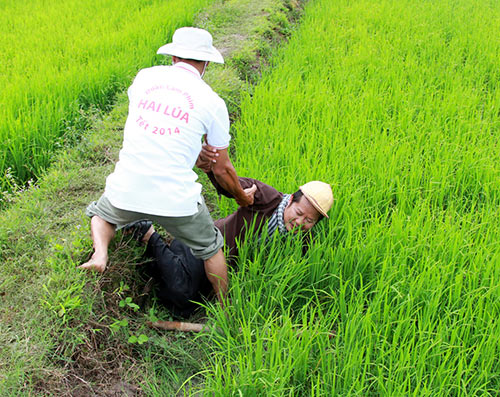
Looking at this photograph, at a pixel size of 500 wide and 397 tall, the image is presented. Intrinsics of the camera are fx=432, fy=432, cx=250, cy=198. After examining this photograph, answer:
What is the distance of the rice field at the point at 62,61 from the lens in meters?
3.05

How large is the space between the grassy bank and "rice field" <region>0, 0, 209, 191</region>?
0.55 meters

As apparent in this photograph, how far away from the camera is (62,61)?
4.15m

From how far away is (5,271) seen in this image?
202cm

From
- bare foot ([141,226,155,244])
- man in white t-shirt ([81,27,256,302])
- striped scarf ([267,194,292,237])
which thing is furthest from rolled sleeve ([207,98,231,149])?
bare foot ([141,226,155,244])

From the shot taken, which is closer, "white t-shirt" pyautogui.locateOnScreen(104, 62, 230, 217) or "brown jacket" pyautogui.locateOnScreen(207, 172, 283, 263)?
"white t-shirt" pyautogui.locateOnScreen(104, 62, 230, 217)

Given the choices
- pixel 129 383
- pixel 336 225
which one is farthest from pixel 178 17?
pixel 129 383

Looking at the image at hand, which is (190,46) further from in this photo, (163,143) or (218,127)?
(163,143)

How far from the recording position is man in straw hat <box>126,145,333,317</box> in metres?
2.16

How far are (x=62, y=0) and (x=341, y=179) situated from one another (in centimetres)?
608

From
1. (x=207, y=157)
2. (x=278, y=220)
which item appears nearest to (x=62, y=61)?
(x=207, y=157)

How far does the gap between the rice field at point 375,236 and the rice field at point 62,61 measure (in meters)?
1.37

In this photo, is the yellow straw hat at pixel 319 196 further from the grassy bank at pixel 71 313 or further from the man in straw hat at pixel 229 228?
the grassy bank at pixel 71 313

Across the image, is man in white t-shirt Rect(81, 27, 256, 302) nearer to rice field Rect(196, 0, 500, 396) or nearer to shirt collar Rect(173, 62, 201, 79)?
shirt collar Rect(173, 62, 201, 79)

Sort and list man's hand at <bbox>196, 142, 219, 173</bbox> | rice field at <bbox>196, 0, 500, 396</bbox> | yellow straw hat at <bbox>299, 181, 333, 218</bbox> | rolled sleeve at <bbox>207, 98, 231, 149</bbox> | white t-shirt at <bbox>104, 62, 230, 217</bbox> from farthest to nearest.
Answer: yellow straw hat at <bbox>299, 181, 333, 218</bbox> < man's hand at <bbox>196, 142, 219, 173</bbox> < rolled sleeve at <bbox>207, 98, 231, 149</bbox> < white t-shirt at <bbox>104, 62, 230, 217</bbox> < rice field at <bbox>196, 0, 500, 396</bbox>
